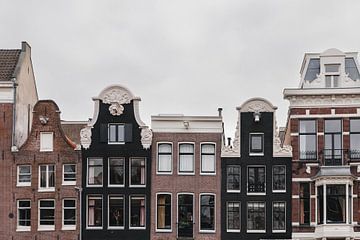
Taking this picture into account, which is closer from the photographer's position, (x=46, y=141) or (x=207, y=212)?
(x=207, y=212)

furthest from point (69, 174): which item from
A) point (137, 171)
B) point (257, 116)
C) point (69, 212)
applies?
point (257, 116)

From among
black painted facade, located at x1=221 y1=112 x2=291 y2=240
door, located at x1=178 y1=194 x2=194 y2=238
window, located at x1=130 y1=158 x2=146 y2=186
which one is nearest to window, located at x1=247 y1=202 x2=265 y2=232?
black painted facade, located at x1=221 y1=112 x2=291 y2=240

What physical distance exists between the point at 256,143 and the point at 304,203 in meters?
4.11

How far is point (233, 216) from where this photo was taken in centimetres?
4462

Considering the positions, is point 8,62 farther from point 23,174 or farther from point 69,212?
point 69,212

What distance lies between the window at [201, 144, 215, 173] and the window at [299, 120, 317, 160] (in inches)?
188

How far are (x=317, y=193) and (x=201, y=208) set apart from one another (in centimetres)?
627

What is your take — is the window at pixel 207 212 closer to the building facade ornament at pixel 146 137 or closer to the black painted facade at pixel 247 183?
the black painted facade at pixel 247 183

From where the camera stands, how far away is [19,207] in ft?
148

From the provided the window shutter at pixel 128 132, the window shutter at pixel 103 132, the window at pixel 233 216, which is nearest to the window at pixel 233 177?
the window at pixel 233 216

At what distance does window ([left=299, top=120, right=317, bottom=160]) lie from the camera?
44.3m

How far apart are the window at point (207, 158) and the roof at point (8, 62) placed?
11.6 meters

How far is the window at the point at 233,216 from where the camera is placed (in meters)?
44.5

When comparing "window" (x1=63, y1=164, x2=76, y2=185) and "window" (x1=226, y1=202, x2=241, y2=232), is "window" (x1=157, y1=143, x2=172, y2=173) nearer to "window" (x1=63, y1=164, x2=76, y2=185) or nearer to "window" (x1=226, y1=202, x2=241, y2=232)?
"window" (x1=226, y1=202, x2=241, y2=232)
